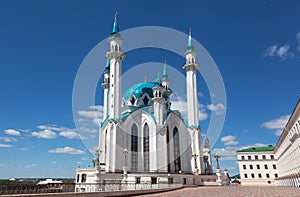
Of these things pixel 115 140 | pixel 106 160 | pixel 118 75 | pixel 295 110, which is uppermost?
pixel 118 75

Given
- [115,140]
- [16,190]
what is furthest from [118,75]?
[16,190]

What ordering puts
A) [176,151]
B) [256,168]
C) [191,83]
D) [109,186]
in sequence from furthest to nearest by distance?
[256,168]
[191,83]
[176,151]
[109,186]

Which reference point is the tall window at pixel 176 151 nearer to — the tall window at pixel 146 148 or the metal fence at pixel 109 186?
the tall window at pixel 146 148

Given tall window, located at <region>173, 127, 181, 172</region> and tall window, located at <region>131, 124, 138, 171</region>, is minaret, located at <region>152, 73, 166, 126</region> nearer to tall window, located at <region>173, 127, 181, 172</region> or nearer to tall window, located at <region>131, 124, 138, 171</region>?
tall window, located at <region>131, 124, 138, 171</region>

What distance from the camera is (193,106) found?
4256cm

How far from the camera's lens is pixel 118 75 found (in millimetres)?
36719

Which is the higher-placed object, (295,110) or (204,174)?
(295,110)

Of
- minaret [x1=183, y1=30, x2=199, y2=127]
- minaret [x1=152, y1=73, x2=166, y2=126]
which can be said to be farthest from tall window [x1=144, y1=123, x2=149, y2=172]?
minaret [x1=183, y1=30, x2=199, y2=127]

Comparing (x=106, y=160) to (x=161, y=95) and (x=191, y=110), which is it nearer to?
(x=161, y=95)

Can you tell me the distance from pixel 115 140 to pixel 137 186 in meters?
13.9

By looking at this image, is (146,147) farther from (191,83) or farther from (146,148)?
(191,83)

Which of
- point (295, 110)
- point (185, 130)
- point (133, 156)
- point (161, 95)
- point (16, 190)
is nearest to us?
point (16, 190)

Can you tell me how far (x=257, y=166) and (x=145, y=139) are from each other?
31.6 metres

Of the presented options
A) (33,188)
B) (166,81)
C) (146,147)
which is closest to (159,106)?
(146,147)
